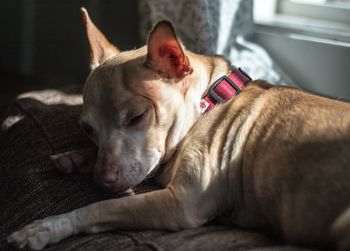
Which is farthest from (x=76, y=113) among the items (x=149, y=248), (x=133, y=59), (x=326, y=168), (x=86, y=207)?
(x=326, y=168)

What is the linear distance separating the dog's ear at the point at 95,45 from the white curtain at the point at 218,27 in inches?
23.2

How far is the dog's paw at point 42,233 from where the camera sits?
5.20ft

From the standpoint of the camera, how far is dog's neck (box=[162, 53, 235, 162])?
6.15 ft

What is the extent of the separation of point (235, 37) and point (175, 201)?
1.41 m

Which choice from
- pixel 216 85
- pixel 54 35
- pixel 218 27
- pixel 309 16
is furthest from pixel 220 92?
pixel 54 35

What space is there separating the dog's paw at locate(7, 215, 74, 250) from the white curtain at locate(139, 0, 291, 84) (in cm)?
125

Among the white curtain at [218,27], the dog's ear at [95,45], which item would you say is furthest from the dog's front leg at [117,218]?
the white curtain at [218,27]

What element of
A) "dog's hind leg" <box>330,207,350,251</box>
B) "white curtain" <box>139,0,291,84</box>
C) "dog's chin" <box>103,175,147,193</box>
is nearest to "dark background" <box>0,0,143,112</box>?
"white curtain" <box>139,0,291,84</box>

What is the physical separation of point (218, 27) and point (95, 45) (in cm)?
77

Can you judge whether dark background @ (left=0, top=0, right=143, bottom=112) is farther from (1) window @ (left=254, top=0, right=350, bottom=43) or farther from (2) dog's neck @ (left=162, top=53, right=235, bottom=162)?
(2) dog's neck @ (left=162, top=53, right=235, bottom=162)

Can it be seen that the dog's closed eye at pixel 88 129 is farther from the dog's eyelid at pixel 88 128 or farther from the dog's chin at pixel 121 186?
the dog's chin at pixel 121 186

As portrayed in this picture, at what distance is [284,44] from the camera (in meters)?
2.88

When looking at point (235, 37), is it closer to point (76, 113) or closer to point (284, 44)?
point (284, 44)

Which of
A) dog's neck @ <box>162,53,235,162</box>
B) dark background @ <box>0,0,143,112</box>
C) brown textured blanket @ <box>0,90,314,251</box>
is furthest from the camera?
dark background @ <box>0,0,143,112</box>
